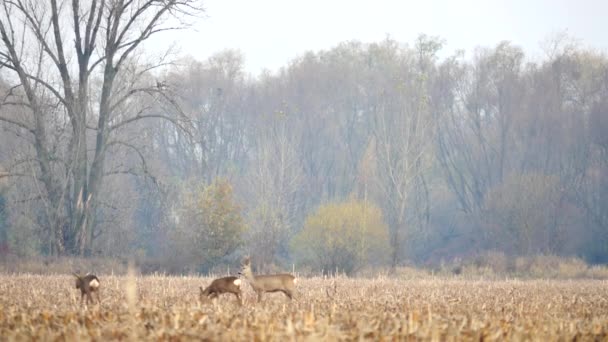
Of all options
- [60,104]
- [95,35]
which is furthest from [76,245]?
[95,35]

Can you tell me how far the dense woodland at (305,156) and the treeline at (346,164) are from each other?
16 centimetres

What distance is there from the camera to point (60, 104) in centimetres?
3797

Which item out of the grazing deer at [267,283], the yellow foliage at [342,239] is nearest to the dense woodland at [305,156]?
the yellow foliage at [342,239]

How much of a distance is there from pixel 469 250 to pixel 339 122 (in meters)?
18.4

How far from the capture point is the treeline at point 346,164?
1695 inches

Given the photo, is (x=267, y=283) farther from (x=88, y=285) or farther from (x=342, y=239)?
(x=342, y=239)

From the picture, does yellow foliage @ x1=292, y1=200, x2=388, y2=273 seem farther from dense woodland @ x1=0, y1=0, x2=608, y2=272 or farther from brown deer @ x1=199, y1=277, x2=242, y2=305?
brown deer @ x1=199, y1=277, x2=242, y2=305

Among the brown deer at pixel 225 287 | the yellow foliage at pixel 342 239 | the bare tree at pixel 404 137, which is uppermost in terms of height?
the bare tree at pixel 404 137

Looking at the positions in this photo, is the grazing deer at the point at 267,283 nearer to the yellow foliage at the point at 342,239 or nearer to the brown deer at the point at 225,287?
the brown deer at the point at 225,287

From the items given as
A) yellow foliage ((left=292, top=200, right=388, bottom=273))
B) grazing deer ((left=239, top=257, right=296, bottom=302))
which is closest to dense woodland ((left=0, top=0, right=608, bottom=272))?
yellow foliage ((left=292, top=200, right=388, bottom=273))

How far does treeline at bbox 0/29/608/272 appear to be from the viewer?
4306cm

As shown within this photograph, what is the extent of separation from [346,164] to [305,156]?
367 cm

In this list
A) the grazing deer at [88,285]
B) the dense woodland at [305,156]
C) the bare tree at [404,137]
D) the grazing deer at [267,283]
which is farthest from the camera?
the bare tree at [404,137]

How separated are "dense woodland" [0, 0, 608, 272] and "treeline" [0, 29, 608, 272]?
0.16 metres
